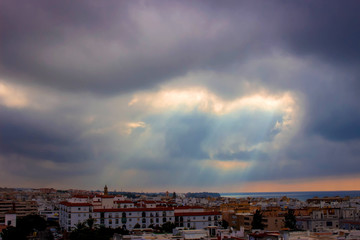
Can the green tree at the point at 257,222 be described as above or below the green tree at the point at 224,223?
above

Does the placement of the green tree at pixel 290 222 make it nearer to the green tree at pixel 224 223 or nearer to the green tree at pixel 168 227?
the green tree at pixel 224 223

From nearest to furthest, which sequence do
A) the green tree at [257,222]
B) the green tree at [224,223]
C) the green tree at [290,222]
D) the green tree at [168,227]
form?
the green tree at [168,227], the green tree at [257,222], the green tree at [290,222], the green tree at [224,223]

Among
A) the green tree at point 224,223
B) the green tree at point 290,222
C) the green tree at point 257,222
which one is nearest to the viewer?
the green tree at point 257,222

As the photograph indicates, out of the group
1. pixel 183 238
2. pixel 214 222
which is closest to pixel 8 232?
pixel 183 238

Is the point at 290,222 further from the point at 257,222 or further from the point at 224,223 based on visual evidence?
the point at 224,223

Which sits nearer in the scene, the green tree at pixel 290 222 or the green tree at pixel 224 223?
the green tree at pixel 290 222

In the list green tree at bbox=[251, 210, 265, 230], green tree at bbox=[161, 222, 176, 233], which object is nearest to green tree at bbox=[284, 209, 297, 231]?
green tree at bbox=[251, 210, 265, 230]

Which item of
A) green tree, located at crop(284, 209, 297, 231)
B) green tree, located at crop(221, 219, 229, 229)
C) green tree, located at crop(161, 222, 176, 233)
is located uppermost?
green tree, located at crop(161, 222, 176, 233)

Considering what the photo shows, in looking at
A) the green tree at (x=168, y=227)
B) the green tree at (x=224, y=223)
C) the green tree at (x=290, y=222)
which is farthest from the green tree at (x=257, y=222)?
the green tree at (x=168, y=227)

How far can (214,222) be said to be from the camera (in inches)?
3381

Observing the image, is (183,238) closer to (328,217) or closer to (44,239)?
(44,239)

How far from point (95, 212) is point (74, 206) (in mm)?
4348

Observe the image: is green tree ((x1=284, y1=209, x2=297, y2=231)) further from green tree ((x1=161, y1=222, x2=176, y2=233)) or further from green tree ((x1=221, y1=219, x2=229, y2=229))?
green tree ((x1=161, y1=222, x2=176, y2=233))

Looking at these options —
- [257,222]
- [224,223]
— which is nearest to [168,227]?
[257,222]
